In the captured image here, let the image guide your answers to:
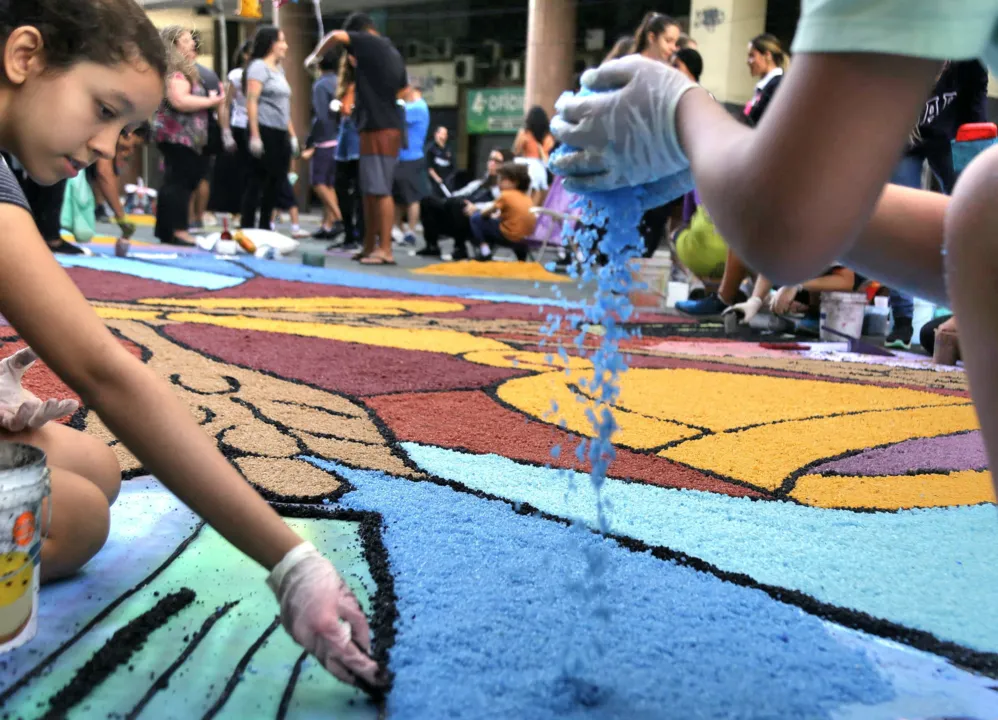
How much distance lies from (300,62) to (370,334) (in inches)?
461

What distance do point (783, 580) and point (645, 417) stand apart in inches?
37.1

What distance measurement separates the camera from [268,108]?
664 centimetres

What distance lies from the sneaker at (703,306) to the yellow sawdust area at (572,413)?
215 centimetres

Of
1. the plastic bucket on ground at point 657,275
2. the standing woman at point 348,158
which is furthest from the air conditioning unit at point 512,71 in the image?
the plastic bucket on ground at point 657,275

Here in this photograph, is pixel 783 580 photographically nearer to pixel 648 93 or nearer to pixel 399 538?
pixel 399 538

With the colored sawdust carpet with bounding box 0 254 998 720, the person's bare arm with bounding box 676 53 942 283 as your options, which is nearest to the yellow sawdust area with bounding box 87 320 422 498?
the colored sawdust carpet with bounding box 0 254 998 720

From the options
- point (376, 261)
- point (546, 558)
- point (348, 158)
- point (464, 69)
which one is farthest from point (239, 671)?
point (464, 69)

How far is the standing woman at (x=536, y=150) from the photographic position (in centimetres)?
721

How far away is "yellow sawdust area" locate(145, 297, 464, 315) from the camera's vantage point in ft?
12.4

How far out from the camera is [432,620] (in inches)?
44.0

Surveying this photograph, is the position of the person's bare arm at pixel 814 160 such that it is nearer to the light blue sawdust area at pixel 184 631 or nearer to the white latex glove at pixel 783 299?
the light blue sawdust area at pixel 184 631

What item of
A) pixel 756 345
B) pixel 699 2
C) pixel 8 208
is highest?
pixel 699 2

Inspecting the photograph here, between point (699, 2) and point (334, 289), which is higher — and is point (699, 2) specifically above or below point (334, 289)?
above

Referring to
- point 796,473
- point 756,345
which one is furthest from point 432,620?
point 756,345
